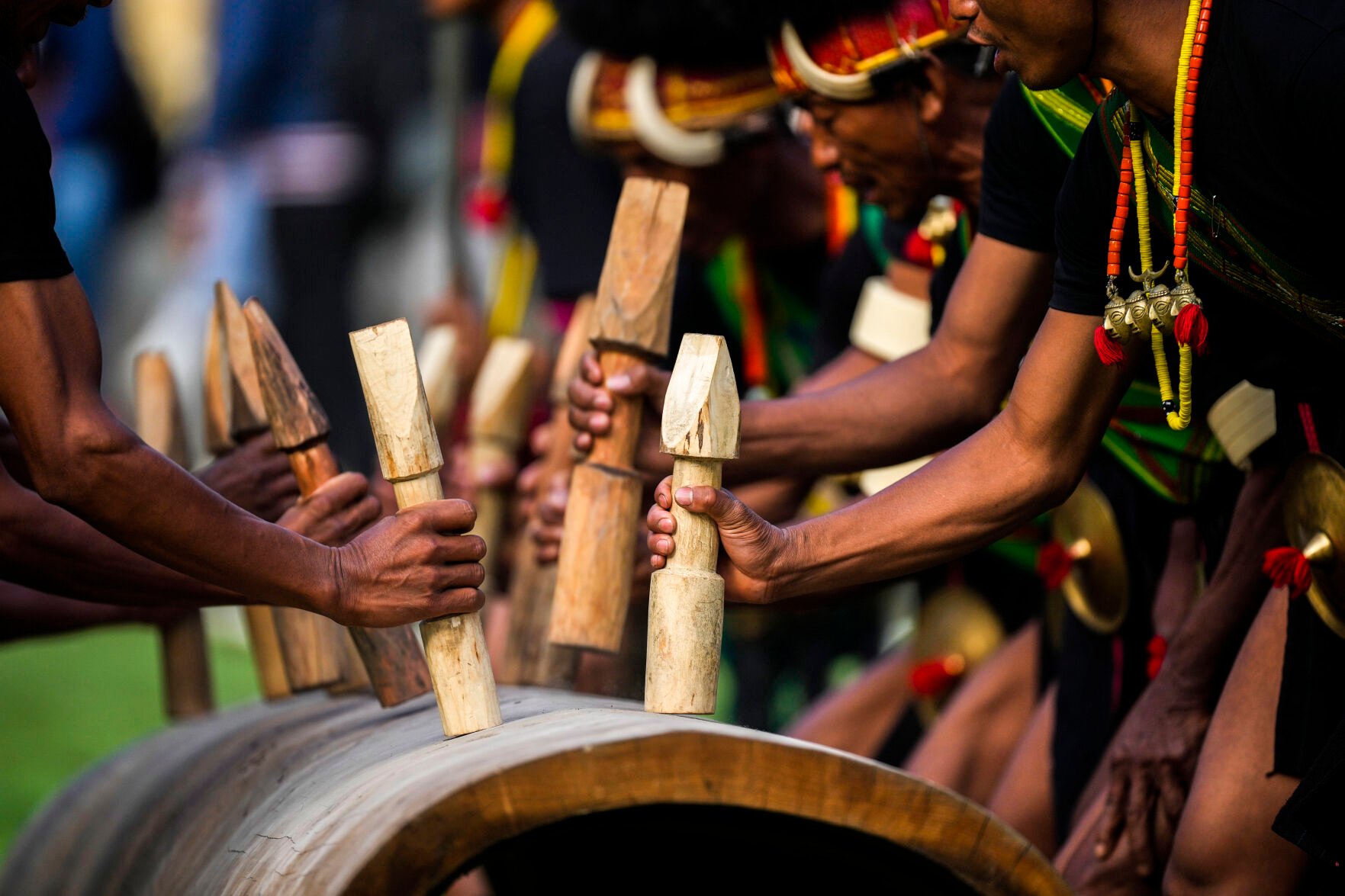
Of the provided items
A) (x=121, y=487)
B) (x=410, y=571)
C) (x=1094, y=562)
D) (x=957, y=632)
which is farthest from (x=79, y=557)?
(x=957, y=632)

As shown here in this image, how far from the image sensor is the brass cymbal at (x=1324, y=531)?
2.46 meters

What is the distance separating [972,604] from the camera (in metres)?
4.58

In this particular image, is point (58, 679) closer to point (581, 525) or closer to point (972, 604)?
point (972, 604)

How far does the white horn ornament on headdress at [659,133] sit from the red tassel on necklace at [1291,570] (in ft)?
7.54

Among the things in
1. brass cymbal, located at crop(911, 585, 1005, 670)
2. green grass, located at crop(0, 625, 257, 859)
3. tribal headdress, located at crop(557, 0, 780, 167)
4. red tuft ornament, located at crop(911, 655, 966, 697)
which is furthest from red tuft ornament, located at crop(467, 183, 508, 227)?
red tuft ornament, located at crop(911, 655, 966, 697)

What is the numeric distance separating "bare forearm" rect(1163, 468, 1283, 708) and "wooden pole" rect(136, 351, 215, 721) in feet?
6.12

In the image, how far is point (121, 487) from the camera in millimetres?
2318

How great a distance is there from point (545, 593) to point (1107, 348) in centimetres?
160

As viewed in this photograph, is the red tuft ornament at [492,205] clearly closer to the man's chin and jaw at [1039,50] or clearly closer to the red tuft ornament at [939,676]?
the red tuft ornament at [939,676]

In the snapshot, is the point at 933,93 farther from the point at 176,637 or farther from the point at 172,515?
the point at 176,637

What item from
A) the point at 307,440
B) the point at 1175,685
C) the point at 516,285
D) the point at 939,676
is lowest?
the point at 939,676

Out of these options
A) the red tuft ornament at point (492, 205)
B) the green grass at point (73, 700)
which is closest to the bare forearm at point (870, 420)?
the green grass at point (73, 700)

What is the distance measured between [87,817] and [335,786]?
55.3 inches

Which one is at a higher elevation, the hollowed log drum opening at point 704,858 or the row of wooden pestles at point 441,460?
the row of wooden pestles at point 441,460
